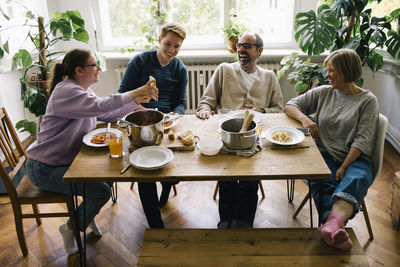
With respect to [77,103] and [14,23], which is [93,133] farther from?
[14,23]

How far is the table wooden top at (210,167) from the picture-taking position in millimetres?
1433

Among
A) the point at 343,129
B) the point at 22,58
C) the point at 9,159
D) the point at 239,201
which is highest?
the point at 22,58

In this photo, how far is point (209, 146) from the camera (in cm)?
165

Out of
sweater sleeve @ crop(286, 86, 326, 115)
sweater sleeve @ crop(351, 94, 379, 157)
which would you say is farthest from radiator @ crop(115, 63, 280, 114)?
sweater sleeve @ crop(351, 94, 379, 157)

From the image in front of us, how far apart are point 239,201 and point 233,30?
2.05 metres

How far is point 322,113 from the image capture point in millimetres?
2059

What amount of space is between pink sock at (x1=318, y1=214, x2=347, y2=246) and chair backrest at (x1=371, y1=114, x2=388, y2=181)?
1.52 ft

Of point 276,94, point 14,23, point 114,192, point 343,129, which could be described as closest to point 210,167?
point 343,129

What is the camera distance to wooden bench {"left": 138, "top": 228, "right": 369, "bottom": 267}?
140 cm

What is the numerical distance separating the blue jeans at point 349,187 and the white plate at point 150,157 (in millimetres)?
755

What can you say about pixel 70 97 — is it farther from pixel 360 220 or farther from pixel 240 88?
pixel 360 220

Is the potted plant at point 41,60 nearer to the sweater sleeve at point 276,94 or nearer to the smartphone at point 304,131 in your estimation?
the sweater sleeve at point 276,94

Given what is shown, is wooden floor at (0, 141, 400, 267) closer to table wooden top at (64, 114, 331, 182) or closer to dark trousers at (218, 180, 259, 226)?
dark trousers at (218, 180, 259, 226)

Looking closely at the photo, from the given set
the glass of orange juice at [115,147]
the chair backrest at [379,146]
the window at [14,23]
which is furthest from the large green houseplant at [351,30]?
the window at [14,23]
